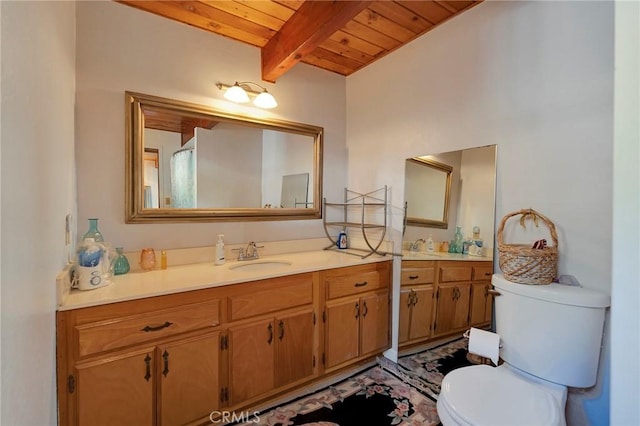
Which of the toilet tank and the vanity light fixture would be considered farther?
the vanity light fixture

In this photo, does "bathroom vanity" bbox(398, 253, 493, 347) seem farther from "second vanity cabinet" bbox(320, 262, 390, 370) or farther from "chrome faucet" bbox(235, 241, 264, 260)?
"chrome faucet" bbox(235, 241, 264, 260)

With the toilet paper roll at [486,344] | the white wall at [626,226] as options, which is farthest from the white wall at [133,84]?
the white wall at [626,226]

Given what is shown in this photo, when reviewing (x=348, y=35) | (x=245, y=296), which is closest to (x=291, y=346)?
(x=245, y=296)

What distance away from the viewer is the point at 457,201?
186cm

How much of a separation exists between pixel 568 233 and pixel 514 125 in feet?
2.10

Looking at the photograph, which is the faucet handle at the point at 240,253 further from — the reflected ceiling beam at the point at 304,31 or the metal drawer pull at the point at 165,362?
the reflected ceiling beam at the point at 304,31

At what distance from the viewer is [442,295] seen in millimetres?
2031

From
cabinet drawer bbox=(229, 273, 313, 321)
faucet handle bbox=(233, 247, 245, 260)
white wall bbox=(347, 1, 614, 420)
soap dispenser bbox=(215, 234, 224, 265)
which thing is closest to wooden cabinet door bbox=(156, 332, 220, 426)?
cabinet drawer bbox=(229, 273, 313, 321)

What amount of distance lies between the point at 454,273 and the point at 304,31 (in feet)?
6.07

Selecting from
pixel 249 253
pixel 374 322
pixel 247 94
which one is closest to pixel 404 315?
pixel 374 322

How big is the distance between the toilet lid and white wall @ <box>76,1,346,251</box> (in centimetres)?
156

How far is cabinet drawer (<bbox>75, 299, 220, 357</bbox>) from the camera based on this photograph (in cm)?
120

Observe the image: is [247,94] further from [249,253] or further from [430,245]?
[430,245]

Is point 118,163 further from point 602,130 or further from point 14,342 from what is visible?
point 602,130
